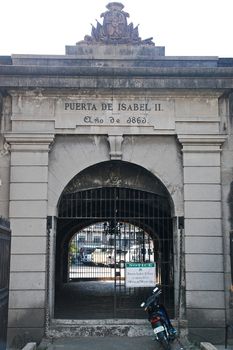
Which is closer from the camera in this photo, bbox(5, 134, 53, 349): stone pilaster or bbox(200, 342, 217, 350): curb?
bbox(200, 342, 217, 350): curb

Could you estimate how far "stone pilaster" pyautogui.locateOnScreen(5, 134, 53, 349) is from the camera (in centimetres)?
1018

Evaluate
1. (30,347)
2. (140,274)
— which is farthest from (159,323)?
(30,347)

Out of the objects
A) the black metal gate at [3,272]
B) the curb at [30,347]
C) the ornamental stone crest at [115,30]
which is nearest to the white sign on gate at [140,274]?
the curb at [30,347]

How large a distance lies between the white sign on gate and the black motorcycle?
141cm

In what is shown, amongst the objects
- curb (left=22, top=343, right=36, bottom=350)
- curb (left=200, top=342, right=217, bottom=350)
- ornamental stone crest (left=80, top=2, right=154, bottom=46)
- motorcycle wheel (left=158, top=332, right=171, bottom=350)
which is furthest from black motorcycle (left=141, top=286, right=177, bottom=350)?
ornamental stone crest (left=80, top=2, right=154, bottom=46)

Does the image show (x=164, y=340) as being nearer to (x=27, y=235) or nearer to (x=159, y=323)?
(x=159, y=323)

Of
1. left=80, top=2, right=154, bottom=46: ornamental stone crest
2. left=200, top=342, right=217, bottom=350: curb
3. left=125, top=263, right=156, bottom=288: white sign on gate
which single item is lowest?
left=200, top=342, right=217, bottom=350: curb

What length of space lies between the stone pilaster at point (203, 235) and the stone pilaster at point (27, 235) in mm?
3157

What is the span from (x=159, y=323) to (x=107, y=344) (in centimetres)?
127

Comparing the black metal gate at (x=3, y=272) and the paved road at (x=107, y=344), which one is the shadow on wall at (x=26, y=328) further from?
the black metal gate at (x=3, y=272)

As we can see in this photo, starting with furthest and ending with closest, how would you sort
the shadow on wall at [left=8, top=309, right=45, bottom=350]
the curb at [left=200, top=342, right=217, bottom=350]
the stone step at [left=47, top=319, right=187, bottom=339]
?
1. the stone step at [left=47, top=319, right=187, bottom=339]
2. the shadow on wall at [left=8, top=309, right=45, bottom=350]
3. the curb at [left=200, top=342, right=217, bottom=350]

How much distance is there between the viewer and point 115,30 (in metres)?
11.8

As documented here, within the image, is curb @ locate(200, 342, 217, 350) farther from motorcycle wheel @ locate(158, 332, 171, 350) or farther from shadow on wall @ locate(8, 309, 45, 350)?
shadow on wall @ locate(8, 309, 45, 350)

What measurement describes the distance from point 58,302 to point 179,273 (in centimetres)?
610
